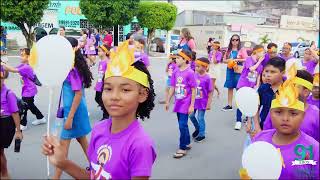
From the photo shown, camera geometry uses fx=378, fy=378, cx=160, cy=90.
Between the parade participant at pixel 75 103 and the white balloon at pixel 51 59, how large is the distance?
1015 millimetres

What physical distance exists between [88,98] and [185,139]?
14.0ft

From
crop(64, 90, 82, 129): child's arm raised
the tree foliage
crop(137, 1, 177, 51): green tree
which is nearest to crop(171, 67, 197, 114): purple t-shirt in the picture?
crop(64, 90, 82, 129): child's arm raised

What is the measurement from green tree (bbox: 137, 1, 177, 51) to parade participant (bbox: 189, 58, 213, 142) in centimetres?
1769

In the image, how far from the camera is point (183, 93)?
519 centimetres

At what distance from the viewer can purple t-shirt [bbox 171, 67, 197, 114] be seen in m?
5.15

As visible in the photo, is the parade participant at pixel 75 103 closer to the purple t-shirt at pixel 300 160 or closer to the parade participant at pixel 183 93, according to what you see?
the parade participant at pixel 183 93

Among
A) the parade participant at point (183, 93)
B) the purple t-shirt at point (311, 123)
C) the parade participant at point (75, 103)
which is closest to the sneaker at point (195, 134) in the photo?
the parade participant at point (183, 93)

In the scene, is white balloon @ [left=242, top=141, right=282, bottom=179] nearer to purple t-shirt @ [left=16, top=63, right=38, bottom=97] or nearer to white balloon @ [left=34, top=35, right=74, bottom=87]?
white balloon @ [left=34, top=35, right=74, bottom=87]

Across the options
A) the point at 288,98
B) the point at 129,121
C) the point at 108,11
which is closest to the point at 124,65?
the point at 129,121

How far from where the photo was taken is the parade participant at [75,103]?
3840 millimetres

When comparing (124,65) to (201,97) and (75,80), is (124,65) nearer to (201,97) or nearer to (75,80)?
(75,80)

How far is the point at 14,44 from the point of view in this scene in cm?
2489

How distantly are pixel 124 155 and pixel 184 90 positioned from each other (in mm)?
3296

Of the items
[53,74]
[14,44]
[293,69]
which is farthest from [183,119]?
[14,44]
